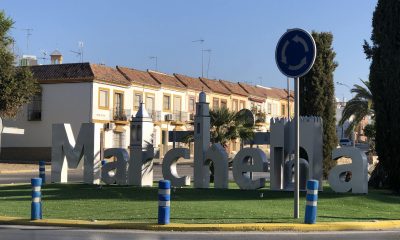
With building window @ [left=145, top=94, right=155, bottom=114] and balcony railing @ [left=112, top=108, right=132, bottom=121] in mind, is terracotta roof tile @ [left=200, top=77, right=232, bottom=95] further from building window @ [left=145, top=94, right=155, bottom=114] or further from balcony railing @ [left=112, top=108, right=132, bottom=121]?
balcony railing @ [left=112, top=108, right=132, bottom=121]

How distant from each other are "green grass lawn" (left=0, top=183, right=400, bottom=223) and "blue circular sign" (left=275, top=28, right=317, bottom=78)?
3.18 meters

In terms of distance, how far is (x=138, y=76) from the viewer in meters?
61.2

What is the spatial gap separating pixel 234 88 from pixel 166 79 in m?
13.2

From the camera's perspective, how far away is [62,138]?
23.2 metres

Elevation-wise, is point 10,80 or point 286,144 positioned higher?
point 10,80

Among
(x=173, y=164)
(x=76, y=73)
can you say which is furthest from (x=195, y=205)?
(x=76, y=73)

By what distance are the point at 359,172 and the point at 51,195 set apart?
9052mm

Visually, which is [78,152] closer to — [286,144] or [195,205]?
[286,144]

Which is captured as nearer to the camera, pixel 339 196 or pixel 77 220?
pixel 77 220

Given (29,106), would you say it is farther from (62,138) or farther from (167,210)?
(167,210)

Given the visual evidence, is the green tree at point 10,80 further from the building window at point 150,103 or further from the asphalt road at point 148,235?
the asphalt road at point 148,235

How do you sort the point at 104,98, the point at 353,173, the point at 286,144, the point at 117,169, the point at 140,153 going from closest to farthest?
1. the point at 353,173
2. the point at 286,144
3. the point at 140,153
4. the point at 117,169
5. the point at 104,98

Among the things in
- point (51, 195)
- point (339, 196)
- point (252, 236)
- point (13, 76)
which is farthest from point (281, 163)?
point (13, 76)

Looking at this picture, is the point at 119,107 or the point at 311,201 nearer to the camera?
the point at 311,201
